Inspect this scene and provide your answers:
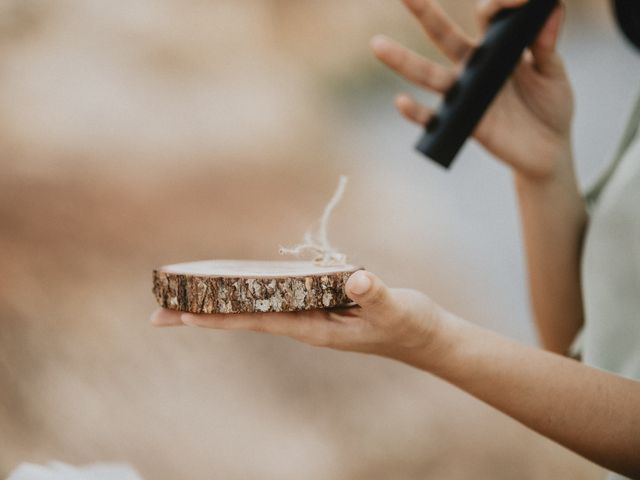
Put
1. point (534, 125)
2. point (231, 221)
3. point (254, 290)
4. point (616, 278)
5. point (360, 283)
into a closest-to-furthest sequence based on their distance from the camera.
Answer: point (360, 283)
point (254, 290)
point (616, 278)
point (534, 125)
point (231, 221)

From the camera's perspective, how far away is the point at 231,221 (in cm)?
212

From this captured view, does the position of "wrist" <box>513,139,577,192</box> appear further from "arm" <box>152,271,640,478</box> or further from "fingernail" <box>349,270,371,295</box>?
"fingernail" <box>349,270,371,295</box>

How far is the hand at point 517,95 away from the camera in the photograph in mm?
1005

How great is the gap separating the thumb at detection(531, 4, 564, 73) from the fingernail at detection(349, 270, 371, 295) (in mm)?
611

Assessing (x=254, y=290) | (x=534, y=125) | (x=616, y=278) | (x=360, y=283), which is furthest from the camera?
(x=534, y=125)

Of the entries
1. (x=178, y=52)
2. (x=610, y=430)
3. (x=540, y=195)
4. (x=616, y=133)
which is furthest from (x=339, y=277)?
(x=616, y=133)

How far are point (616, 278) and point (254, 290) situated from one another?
57 cm

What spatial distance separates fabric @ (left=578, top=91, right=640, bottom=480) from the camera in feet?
2.99

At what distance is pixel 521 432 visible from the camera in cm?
219

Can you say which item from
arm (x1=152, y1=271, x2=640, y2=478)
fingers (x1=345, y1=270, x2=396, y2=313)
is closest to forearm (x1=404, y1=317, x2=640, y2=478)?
arm (x1=152, y1=271, x2=640, y2=478)

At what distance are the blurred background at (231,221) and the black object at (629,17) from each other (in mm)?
1156

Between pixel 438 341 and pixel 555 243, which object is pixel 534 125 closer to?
pixel 555 243

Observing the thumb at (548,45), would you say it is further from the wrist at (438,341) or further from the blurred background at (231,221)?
the blurred background at (231,221)

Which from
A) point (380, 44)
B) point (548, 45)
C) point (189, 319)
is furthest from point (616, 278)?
point (189, 319)
